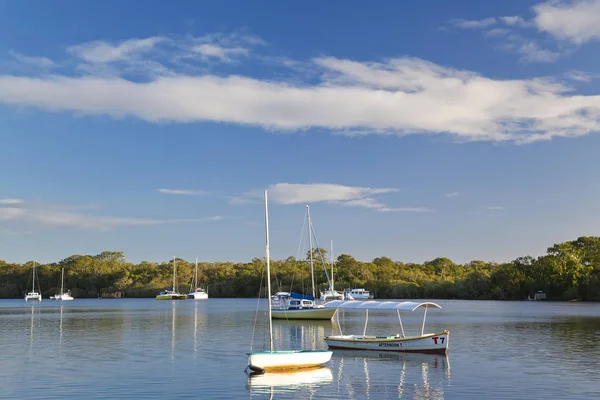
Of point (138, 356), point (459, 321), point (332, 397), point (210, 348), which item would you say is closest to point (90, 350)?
point (138, 356)

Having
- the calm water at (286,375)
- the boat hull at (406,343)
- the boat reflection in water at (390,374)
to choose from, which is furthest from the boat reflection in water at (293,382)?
the boat hull at (406,343)

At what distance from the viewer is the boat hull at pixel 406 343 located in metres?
45.9

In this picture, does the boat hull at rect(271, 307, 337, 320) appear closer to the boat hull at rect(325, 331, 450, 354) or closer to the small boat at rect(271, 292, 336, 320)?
the small boat at rect(271, 292, 336, 320)

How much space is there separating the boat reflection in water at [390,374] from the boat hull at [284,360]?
172cm

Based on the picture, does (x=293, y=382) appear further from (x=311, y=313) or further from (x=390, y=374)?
(x=311, y=313)

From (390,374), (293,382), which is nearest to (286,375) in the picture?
(293,382)

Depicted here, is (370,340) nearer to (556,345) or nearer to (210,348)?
(210,348)

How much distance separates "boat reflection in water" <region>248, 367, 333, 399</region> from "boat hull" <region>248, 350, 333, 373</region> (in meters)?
0.41

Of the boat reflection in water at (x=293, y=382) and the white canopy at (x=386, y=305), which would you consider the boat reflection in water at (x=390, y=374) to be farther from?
the white canopy at (x=386, y=305)

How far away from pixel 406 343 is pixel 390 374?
8.83 m

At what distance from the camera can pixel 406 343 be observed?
152ft

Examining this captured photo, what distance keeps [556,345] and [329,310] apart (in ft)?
121

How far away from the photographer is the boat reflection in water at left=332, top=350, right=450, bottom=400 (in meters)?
32.1

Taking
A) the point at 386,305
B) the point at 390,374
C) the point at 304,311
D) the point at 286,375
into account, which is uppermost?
the point at 386,305
